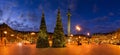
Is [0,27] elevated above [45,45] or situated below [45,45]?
above

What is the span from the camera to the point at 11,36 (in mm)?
159125

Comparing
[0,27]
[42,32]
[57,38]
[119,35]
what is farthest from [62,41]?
[119,35]

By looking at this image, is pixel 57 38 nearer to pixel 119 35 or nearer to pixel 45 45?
pixel 45 45

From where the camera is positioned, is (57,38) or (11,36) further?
(11,36)

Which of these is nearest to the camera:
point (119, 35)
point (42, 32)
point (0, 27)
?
point (42, 32)

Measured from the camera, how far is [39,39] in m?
60.6

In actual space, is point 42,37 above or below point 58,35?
below

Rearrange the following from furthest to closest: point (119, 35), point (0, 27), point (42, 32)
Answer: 1. point (119, 35)
2. point (0, 27)
3. point (42, 32)

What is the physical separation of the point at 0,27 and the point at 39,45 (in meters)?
94.9

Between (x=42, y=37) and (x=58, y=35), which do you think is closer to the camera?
(x=42, y=37)

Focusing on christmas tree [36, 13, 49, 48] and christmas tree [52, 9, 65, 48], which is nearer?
christmas tree [36, 13, 49, 48]

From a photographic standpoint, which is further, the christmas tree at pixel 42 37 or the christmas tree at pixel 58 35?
the christmas tree at pixel 58 35

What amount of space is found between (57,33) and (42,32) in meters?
3.68

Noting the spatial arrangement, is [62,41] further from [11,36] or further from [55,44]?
[11,36]
